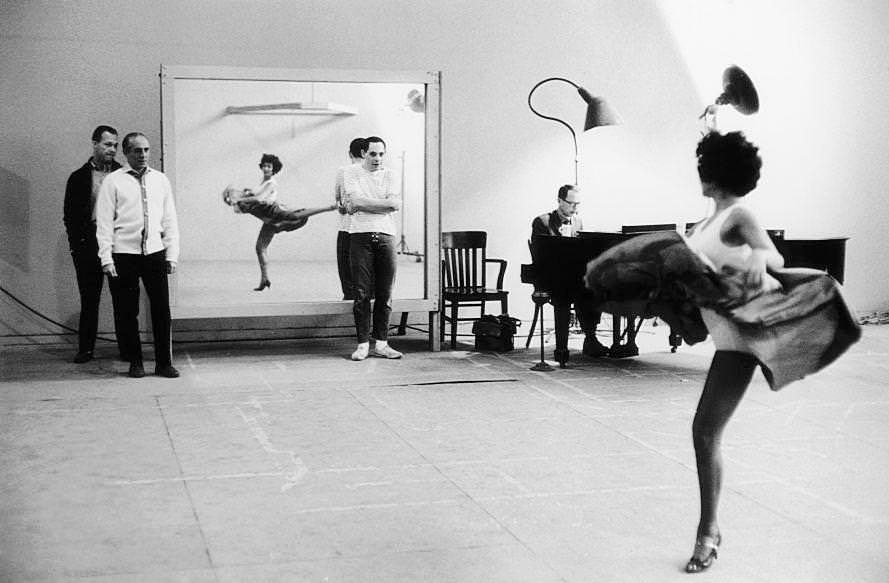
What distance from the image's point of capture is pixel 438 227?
8531 millimetres

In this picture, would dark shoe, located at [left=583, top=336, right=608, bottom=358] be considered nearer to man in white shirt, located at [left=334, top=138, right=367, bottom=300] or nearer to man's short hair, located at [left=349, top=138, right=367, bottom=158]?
man in white shirt, located at [left=334, top=138, right=367, bottom=300]

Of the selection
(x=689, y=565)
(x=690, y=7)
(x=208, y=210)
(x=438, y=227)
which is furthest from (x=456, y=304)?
(x=689, y=565)

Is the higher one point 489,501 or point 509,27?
point 509,27

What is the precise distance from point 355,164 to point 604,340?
2.70 m

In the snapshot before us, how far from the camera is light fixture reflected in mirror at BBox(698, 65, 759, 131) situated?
9.16 m

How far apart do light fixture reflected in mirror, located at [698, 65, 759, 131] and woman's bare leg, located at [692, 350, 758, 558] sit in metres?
6.05

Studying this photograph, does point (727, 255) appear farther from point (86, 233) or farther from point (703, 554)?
point (86, 233)

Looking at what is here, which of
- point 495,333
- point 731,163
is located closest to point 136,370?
point 495,333

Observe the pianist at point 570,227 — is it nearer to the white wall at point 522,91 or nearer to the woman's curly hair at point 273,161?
the white wall at point 522,91

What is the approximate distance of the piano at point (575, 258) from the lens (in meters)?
7.11

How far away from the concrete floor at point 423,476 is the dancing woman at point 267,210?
121 centimetres

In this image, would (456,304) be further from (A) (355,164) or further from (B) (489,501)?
(B) (489,501)

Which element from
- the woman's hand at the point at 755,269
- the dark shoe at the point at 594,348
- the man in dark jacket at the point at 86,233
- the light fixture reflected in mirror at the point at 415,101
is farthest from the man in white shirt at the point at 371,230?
the woman's hand at the point at 755,269

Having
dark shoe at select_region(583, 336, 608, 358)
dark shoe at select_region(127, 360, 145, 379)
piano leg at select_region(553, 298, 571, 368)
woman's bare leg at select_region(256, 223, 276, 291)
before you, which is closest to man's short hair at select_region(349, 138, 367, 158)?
woman's bare leg at select_region(256, 223, 276, 291)
